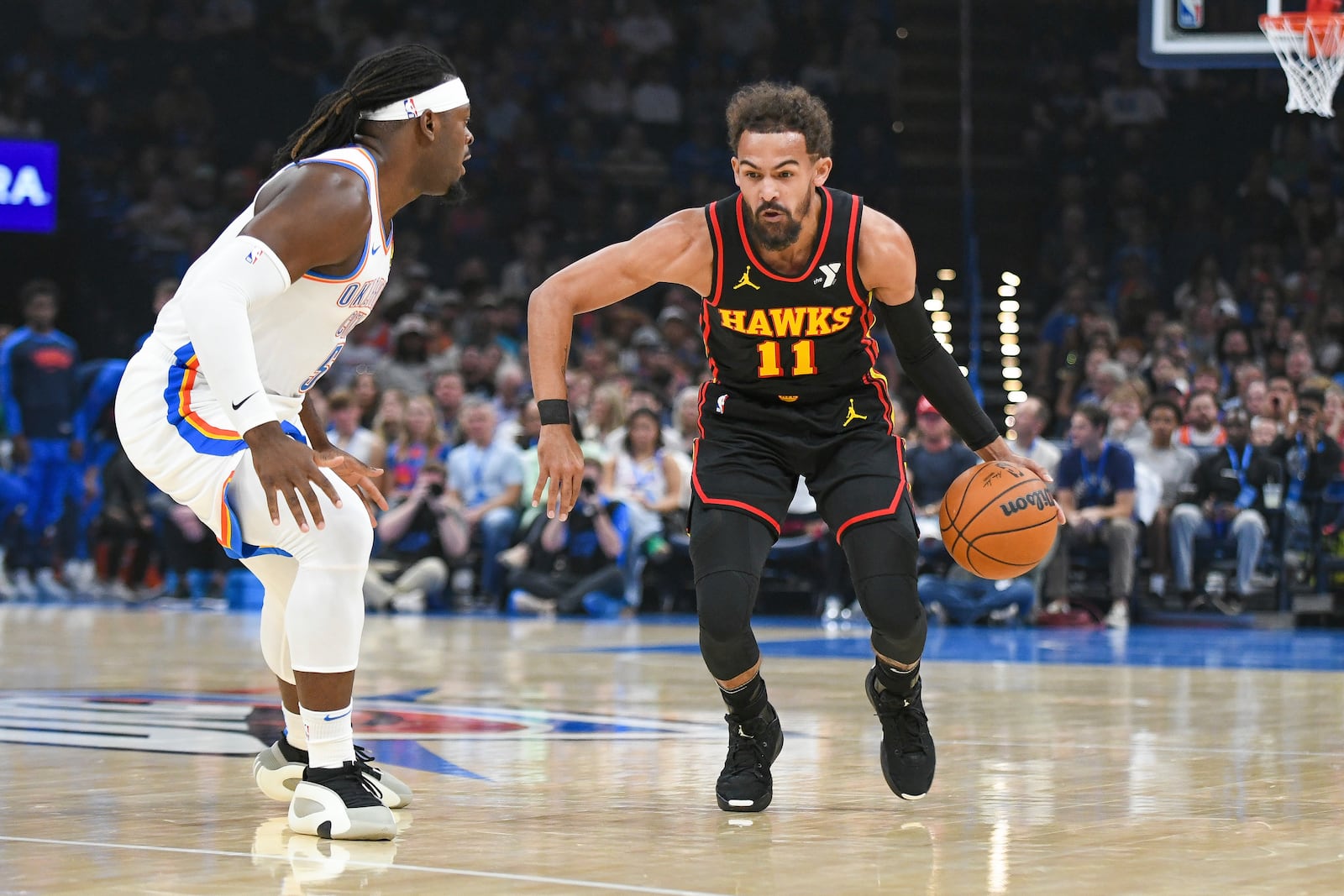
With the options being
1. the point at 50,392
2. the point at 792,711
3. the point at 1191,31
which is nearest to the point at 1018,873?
the point at 792,711

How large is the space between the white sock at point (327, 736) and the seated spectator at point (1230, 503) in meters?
8.51

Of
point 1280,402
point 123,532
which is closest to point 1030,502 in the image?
point 1280,402

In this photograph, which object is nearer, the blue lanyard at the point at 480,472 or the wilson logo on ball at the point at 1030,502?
the wilson logo on ball at the point at 1030,502

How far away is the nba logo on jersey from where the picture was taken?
9555 millimetres

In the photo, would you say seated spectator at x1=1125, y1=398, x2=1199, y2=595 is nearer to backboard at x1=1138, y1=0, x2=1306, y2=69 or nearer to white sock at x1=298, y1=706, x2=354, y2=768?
backboard at x1=1138, y1=0, x2=1306, y2=69

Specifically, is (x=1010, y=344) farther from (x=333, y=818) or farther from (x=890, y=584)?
(x=333, y=818)

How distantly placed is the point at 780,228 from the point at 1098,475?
740 centimetres

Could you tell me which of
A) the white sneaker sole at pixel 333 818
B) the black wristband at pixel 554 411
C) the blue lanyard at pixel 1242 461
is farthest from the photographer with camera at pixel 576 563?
the white sneaker sole at pixel 333 818

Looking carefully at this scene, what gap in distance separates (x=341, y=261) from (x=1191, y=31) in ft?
23.0

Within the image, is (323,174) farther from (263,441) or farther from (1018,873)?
(1018,873)

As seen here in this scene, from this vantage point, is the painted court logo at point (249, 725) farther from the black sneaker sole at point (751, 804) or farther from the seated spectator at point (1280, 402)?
the seated spectator at point (1280, 402)

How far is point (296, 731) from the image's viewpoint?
414 cm

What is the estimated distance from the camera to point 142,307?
687 inches

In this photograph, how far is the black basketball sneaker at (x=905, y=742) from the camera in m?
4.16
